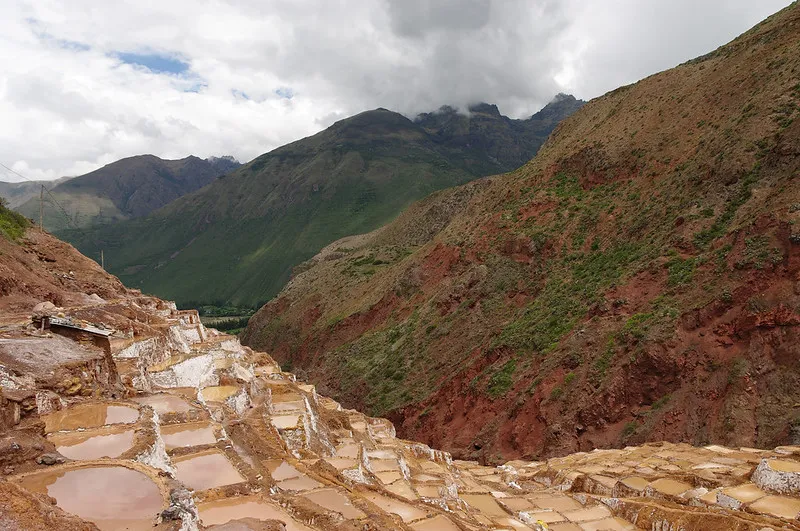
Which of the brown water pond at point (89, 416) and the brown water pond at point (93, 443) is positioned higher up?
the brown water pond at point (89, 416)

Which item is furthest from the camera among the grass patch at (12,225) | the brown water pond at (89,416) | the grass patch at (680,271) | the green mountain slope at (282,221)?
the green mountain slope at (282,221)

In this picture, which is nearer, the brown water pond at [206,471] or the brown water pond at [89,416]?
the brown water pond at [206,471]

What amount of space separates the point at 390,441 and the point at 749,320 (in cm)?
1837

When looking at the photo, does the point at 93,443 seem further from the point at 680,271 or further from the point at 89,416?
the point at 680,271

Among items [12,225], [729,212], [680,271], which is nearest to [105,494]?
[680,271]

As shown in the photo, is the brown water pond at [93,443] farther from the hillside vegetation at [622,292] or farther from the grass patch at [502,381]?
the grass patch at [502,381]

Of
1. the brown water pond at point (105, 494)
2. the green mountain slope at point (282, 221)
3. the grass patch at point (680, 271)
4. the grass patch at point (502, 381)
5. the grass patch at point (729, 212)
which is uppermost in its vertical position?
the green mountain slope at point (282, 221)

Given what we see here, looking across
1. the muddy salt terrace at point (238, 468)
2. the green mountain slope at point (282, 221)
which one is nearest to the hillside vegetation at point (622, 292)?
the muddy salt terrace at point (238, 468)

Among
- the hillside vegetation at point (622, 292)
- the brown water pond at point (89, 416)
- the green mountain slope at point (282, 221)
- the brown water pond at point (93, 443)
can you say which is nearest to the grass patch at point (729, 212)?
the hillside vegetation at point (622, 292)

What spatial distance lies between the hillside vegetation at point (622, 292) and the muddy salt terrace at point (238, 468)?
572 centimetres

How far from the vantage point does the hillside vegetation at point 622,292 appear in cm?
2392

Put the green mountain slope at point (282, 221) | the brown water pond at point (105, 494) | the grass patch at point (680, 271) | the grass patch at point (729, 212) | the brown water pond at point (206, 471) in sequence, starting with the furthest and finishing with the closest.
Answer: the green mountain slope at point (282, 221) → the grass patch at point (729, 212) → the grass patch at point (680, 271) → the brown water pond at point (206, 471) → the brown water pond at point (105, 494)

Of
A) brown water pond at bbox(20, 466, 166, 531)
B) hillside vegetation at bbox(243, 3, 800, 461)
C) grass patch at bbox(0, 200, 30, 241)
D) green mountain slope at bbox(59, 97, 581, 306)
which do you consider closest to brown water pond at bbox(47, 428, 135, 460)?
brown water pond at bbox(20, 466, 166, 531)

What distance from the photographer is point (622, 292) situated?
98.8 feet
